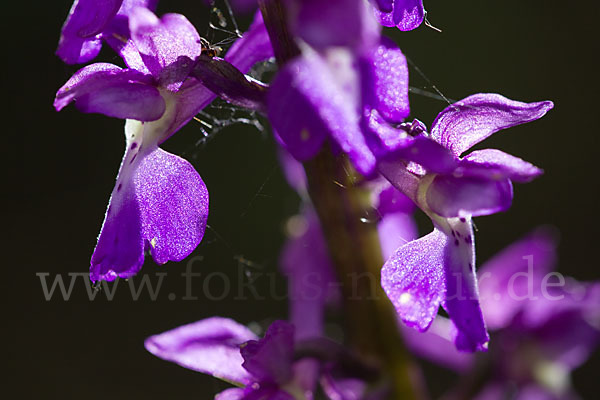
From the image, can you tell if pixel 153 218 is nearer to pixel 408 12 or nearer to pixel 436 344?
pixel 408 12

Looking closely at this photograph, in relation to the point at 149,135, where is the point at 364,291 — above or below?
below

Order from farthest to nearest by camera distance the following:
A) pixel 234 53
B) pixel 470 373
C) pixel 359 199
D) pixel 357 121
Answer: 1. pixel 470 373
2. pixel 359 199
3. pixel 234 53
4. pixel 357 121

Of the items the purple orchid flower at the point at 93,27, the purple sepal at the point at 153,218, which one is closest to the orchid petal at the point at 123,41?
the purple orchid flower at the point at 93,27

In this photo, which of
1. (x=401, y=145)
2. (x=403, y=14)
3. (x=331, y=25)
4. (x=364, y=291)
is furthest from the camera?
(x=364, y=291)

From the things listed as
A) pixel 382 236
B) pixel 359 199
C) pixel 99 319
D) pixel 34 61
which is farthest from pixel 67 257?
pixel 359 199

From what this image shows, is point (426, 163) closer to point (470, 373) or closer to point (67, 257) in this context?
point (470, 373)

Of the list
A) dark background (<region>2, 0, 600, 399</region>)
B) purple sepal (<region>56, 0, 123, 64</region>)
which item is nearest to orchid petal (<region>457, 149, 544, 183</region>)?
purple sepal (<region>56, 0, 123, 64</region>)

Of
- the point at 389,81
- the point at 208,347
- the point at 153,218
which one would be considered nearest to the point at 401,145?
the point at 389,81

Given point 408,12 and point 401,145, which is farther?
point 408,12
